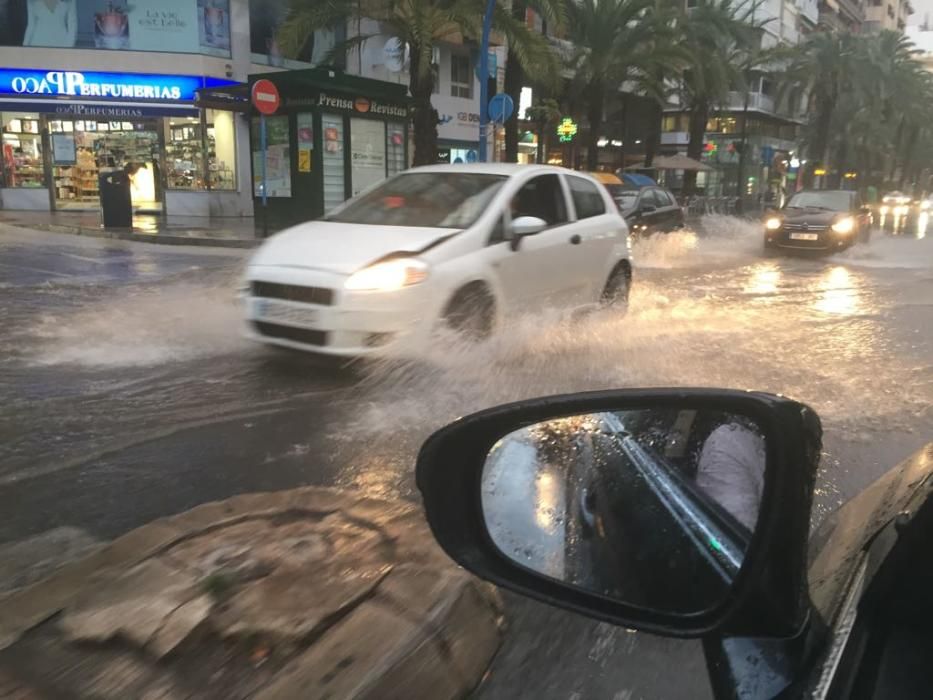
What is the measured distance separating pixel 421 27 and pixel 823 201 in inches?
400

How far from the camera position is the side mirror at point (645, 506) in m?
1.26

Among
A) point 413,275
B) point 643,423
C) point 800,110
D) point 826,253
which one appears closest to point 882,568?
point 643,423

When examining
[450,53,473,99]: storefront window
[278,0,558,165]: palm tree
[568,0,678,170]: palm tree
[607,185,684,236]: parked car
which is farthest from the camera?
[450,53,473,99]: storefront window

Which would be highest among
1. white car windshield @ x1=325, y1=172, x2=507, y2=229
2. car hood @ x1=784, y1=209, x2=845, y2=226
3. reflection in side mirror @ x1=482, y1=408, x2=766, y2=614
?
white car windshield @ x1=325, y1=172, x2=507, y2=229

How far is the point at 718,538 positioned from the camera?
1503mm

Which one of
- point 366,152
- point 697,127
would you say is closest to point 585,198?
point 366,152

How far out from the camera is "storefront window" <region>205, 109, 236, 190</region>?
912 inches

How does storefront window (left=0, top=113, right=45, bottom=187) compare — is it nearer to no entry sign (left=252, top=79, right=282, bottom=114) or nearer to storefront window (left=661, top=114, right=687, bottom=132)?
no entry sign (left=252, top=79, right=282, bottom=114)

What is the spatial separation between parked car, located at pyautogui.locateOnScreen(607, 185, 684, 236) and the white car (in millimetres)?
7497

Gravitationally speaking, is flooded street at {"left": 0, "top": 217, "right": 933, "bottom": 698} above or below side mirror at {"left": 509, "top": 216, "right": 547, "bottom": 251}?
below

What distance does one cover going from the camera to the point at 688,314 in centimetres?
948

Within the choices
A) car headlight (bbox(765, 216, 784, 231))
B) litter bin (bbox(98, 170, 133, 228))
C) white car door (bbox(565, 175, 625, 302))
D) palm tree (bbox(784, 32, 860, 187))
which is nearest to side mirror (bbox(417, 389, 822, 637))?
white car door (bbox(565, 175, 625, 302))

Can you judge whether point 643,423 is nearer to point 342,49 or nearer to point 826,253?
point 826,253

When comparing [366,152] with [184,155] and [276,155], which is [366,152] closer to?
[276,155]
